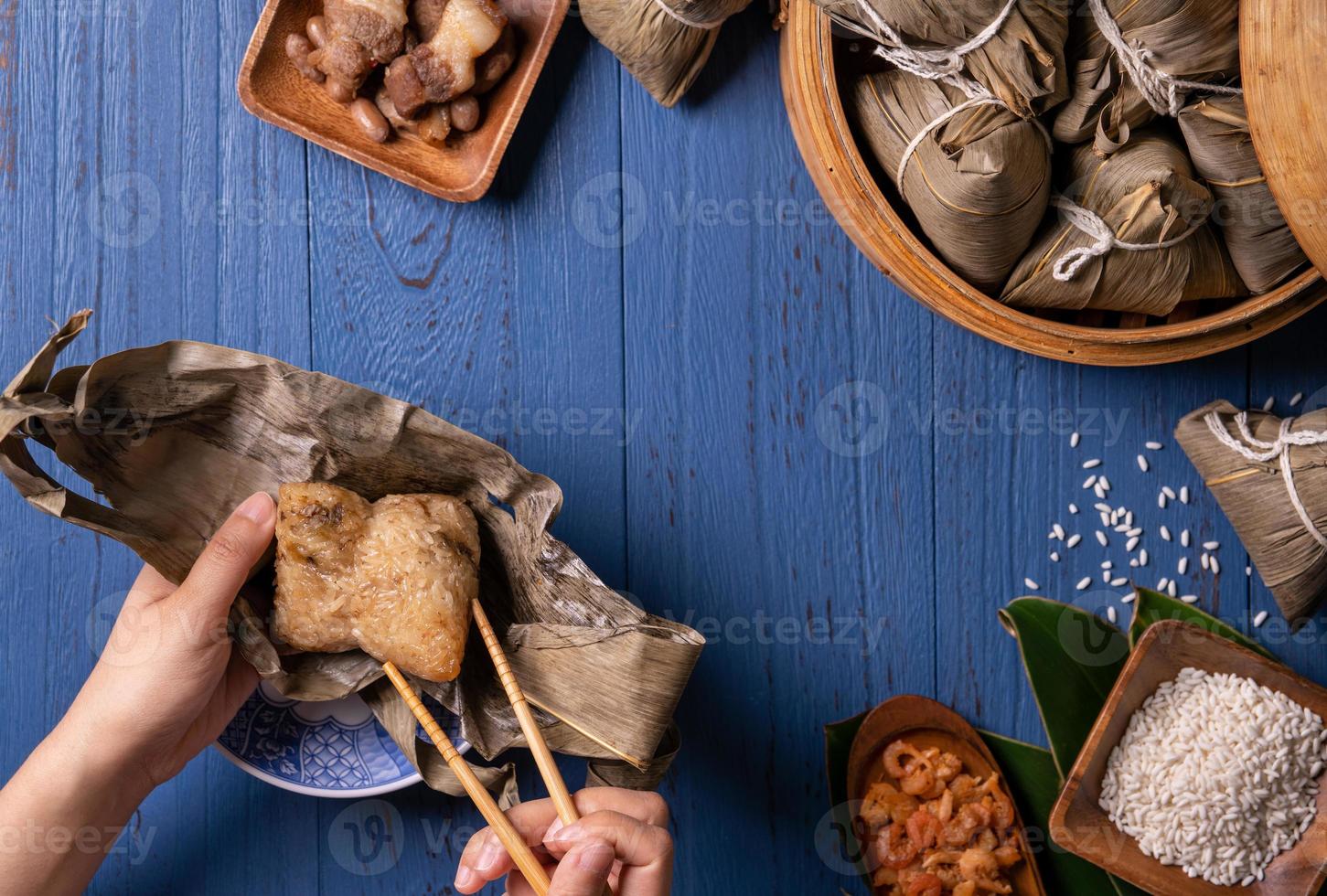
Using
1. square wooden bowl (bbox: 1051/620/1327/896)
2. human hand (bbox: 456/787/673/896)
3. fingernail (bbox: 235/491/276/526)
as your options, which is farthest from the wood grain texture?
fingernail (bbox: 235/491/276/526)

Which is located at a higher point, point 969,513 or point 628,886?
point 969,513

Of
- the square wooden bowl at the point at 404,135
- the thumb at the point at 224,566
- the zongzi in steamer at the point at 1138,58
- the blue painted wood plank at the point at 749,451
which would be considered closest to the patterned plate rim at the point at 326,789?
the thumb at the point at 224,566

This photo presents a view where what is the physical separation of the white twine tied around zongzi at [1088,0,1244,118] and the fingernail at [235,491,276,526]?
1.17 m

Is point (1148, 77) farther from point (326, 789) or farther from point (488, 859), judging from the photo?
point (326, 789)

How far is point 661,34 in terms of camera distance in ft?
4.36

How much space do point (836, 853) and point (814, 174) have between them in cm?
104

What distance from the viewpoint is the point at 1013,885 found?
4.66 ft

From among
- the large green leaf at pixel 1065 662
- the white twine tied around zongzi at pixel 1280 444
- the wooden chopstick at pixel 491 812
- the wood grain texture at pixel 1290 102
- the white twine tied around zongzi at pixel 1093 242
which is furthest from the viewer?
the large green leaf at pixel 1065 662

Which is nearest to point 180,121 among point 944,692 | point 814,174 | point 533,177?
point 533,177

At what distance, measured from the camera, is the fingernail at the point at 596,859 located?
100 centimetres

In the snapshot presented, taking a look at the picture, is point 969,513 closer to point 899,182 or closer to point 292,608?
point 899,182

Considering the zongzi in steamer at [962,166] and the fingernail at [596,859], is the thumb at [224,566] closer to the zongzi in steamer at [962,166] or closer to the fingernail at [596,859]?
the fingernail at [596,859]

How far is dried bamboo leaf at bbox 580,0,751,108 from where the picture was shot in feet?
4.28

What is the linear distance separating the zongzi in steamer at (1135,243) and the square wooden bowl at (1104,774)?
1.63 feet
